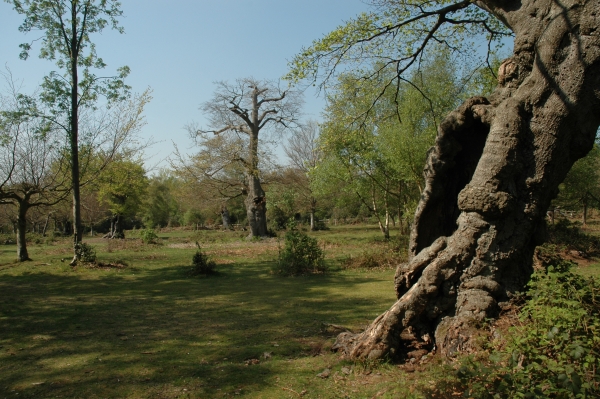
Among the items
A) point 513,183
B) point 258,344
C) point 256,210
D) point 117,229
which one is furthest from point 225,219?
point 513,183

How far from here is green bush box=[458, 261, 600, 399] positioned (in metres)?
3.45

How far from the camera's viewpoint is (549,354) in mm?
4055

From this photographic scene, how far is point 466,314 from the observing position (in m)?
5.30

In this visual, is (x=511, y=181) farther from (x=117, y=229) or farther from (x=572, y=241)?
(x=117, y=229)

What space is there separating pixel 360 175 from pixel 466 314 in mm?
23347

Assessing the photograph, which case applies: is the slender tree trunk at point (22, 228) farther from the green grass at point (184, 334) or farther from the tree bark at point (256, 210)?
the tree bark at point (256, 210)

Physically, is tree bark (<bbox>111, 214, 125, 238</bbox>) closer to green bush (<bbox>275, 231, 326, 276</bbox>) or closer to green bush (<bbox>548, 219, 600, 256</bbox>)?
green bush (<bbox>275, 231, 326, 276</bbox>)

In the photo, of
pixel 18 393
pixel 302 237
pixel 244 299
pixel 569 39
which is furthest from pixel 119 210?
pixel 569 39

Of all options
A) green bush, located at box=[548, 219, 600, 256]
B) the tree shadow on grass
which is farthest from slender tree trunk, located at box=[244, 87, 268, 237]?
green bush, located at box=[548, 219, 600, 256]

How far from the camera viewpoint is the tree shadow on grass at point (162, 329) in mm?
5469

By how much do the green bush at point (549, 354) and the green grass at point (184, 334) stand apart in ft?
4.27

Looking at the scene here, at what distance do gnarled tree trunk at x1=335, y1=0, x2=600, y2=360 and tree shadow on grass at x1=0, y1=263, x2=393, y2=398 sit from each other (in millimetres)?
1802

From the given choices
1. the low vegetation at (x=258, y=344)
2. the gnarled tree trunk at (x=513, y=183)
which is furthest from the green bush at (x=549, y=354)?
the gnarled tree trunk at (x=513, y=183)

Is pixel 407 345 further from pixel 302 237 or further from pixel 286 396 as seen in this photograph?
pixel 302 237
